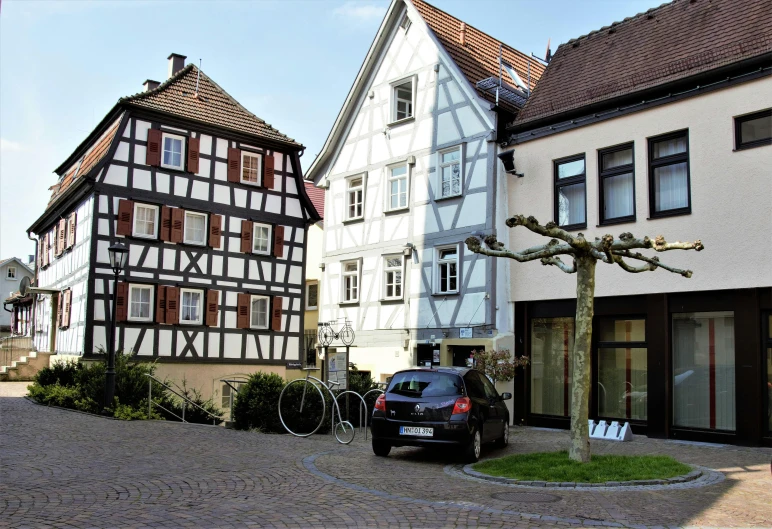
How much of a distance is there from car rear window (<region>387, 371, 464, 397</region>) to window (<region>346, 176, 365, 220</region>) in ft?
42.4

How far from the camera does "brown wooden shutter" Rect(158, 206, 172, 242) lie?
27391 mm

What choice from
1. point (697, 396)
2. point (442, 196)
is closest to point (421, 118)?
point (442, 196)

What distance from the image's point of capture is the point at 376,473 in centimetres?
1108

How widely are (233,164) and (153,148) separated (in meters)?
3.27

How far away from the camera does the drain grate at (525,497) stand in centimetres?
912

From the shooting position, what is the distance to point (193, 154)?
2855 cm

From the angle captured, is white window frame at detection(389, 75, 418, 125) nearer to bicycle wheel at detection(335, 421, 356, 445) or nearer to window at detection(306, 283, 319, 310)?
bicycle wheel at detection(335, 421, 356, 445)

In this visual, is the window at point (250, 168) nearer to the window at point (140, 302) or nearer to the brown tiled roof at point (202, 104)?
the brown tiled roof at point (202, 104)

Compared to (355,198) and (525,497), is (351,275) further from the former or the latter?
(525,497)

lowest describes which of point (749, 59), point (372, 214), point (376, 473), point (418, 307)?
point (376, 473)

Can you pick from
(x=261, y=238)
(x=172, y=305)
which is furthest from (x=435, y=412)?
(x=261, y=238)

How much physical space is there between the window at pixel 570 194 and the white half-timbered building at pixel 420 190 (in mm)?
1858

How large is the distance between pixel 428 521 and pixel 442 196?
51.0ft

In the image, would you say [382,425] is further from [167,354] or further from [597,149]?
[167,354]
